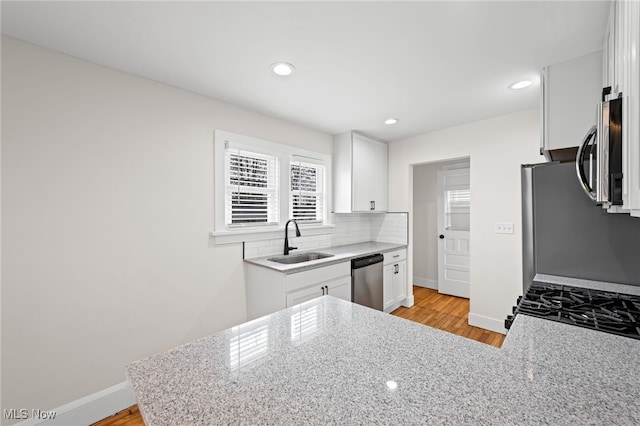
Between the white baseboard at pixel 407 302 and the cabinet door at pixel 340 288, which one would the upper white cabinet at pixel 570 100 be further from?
the white baseboard at pixel 407 302

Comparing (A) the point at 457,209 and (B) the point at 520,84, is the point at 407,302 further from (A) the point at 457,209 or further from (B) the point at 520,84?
(B) the point at 520,84

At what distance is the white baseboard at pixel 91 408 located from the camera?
168 centimetres

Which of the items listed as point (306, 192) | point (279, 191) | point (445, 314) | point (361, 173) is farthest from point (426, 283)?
point (279, 191)

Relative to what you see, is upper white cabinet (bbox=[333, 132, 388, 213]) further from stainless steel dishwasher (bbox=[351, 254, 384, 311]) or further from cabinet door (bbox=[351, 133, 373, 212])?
stainless steel dishwasher (bbox=[351, 254, 384, 311])

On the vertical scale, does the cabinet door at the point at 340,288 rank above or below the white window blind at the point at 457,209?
below

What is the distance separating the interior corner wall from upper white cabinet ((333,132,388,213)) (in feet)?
5.35

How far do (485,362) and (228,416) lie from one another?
2.35 ft

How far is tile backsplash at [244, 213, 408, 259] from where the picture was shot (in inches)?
123

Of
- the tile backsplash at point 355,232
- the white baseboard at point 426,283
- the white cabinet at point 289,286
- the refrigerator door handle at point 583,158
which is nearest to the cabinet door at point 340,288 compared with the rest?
the white cabinet at point 289,286

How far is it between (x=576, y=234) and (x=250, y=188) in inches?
101

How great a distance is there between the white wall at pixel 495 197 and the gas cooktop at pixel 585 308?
4.80 feet

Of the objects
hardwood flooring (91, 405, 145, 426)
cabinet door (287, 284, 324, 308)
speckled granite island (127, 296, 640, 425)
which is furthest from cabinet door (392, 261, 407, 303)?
hardwood flooring (91, 405, 145, 426)

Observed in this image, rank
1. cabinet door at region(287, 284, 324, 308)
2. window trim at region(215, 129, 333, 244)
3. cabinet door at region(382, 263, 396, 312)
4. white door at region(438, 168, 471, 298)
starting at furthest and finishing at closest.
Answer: white door at region(438, 168, 471, 298)
cabinet door at region(382, 263, 396, 312)
window trim at region(215, 129, 333, 244)
cabinet door at region(287, 284, 324, 308)

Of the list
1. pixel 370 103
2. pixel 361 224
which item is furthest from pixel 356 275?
pixel 370 103
